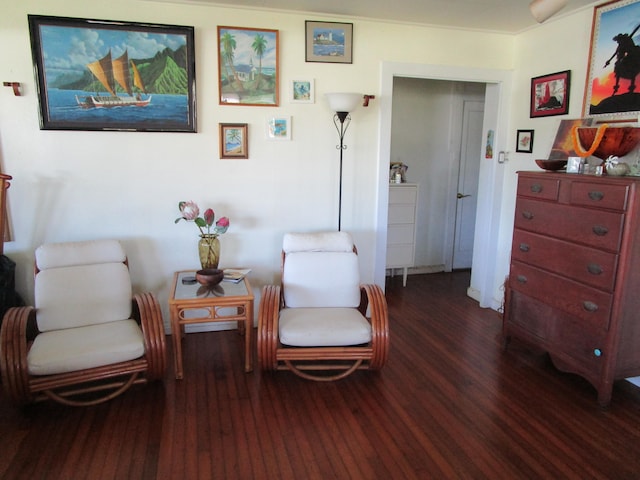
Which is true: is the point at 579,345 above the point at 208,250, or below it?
below

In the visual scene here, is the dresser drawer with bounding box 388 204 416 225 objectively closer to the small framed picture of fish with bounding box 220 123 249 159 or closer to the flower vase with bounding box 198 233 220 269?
the small framed picture of fish with bounding box 220 123 249 159

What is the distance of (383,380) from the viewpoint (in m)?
2.94

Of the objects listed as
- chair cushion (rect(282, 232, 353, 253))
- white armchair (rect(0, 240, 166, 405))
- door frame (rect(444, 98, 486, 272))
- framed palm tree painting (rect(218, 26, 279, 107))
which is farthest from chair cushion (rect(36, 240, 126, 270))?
door frame (rect(444, 98, 486, 272))

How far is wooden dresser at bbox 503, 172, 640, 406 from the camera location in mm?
2514

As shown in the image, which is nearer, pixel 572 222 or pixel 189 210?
pixel 572 222

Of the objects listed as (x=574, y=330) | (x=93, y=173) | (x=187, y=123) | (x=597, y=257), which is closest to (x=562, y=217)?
(x=597, y=257)

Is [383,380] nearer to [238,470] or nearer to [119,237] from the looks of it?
Result: [238,470]

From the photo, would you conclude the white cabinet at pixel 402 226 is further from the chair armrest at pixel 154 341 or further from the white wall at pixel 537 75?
the chair armrest at pixel 154 341

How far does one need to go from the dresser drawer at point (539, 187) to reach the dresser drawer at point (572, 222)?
5cm

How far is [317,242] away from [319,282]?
0.33 meters

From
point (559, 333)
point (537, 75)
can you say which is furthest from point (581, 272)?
point (537, 75)

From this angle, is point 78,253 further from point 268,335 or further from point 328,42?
point 328,42

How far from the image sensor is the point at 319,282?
3.27 meters

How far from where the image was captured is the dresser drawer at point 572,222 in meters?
2.53
